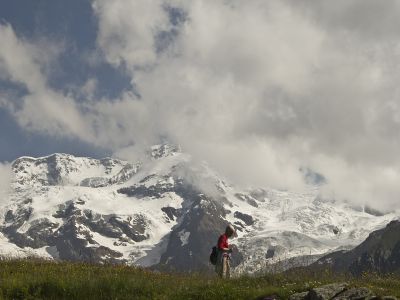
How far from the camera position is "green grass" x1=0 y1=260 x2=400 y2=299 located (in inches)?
666

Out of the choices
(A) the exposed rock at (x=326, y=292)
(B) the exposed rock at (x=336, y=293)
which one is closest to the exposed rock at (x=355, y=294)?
(B) the exposed rock at (x=336, y=293)

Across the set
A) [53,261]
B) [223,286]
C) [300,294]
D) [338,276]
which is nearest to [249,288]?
[223,286]

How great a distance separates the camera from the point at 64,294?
17.2 metres

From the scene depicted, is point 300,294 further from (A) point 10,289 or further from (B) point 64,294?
(A) point 10,289

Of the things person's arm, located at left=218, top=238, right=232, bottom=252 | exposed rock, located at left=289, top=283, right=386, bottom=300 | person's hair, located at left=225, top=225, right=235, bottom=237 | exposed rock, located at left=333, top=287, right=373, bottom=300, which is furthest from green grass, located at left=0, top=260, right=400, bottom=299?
person's hair, located at left=225, top=225, right=235, bottom=237

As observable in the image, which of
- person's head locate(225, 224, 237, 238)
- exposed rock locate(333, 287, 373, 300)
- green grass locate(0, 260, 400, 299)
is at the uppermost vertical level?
person's head locate(225, 224, 237, 238)

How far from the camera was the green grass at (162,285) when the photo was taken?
666 inches

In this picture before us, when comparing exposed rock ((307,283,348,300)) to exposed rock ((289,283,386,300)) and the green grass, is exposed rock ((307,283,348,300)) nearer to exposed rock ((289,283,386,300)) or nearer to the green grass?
exposed rock ((289,283,386,300))

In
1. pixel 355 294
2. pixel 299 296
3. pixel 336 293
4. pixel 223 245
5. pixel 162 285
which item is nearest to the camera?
pixel 355 294

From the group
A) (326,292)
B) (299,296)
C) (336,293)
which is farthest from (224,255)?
(336,293)

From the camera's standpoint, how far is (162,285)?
719 inches

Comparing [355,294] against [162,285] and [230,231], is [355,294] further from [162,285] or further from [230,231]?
[230,231]

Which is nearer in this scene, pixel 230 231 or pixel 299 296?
pixel 299 296

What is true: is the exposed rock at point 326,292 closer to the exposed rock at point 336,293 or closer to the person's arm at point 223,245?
the exposed rock at point 336,293
